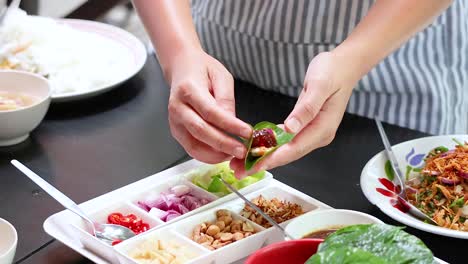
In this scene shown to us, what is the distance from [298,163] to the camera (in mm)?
1720

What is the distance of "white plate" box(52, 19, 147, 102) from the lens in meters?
1.99

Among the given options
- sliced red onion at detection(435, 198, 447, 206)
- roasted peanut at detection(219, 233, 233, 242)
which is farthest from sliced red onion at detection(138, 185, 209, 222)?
sliced red onion at detection(435, 198, 447, 206)

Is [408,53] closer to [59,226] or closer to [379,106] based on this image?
[379,106]

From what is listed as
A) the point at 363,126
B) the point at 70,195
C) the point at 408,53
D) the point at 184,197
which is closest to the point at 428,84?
the point at 408,53

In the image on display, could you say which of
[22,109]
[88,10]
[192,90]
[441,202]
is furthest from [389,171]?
[88,10]

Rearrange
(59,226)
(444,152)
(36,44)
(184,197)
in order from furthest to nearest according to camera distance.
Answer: (36,44), (444,152), (184,197), (59,226)

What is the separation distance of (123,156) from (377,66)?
0.67 metres

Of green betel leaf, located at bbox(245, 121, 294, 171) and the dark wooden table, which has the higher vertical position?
green betel leaf, located at bbox(245, 121, 294, 171)

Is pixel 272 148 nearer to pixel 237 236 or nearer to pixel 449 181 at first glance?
pixel 237 236

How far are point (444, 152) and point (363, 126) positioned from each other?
253mm

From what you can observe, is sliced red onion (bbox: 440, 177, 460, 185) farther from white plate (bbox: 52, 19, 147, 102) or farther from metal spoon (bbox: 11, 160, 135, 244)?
white plate (bbox: 52, 19, 147, 102)

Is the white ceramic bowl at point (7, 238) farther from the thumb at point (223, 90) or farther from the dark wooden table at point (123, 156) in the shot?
the thumb at point (223, 90)

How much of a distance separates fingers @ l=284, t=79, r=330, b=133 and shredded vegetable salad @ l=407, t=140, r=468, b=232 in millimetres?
309

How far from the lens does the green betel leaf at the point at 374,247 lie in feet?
3.05
